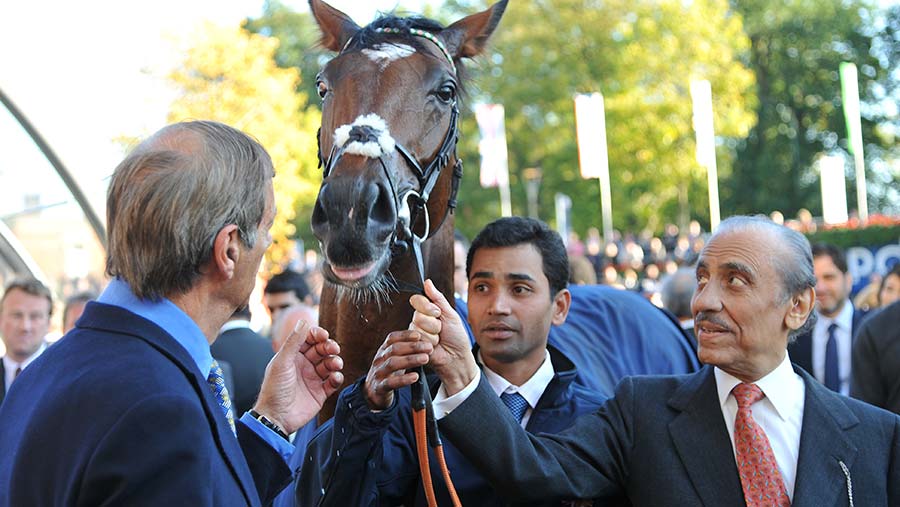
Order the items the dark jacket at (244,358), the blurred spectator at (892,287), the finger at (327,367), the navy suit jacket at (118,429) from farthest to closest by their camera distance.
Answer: the blurred spectator at (892,287) < the dark jacket at (244,358) < the finger at (327,367) < the navy suit jacket at (118,429)

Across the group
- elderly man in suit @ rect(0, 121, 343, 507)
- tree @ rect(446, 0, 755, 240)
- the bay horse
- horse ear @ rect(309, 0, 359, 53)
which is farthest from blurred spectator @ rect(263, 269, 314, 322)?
tree @ rect(446, 0, 755, 240)

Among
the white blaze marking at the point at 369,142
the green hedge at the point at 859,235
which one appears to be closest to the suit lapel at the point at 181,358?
the white blaze marking at the point at 369,142

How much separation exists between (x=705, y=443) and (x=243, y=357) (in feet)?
13.6

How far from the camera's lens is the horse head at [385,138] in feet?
8.90

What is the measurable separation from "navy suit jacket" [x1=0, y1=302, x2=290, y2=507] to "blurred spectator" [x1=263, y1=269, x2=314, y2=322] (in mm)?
5439

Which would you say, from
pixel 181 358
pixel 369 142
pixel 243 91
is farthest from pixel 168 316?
pixel 243 91

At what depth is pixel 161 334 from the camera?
193cm

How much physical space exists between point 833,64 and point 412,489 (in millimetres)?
45597

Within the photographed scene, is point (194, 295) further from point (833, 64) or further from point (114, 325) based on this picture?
point (833, 64)

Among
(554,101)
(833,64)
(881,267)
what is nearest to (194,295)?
(881,267)

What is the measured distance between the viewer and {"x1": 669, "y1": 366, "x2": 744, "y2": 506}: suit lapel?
275 centimetres

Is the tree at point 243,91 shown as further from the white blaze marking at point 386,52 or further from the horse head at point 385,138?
the white blaze marking at point 386,52

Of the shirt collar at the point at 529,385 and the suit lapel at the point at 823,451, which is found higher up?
the shirt collar at the point at 529,385

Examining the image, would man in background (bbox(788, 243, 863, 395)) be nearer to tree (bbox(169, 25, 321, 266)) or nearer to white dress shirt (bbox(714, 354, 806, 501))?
white dress shirt (bbox(714, 354, 806, 501))
